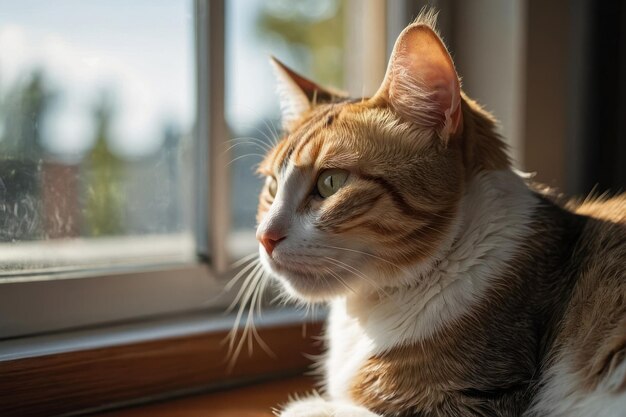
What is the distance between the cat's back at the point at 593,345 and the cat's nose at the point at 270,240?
0.45 m

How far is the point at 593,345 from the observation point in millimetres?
919

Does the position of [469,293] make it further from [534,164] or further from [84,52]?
[84,52]

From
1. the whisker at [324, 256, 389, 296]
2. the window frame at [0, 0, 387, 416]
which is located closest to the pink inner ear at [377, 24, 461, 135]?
the whisker at [324, 256, 389, 296]

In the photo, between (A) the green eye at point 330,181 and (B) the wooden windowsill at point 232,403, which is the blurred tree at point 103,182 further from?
(A) the green eye at point 330,181

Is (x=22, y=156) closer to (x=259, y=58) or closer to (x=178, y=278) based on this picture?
(x=178, y=278)

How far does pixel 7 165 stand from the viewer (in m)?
1.15

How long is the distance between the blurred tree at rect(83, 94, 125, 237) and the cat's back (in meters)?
0.88

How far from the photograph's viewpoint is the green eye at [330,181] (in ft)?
3.34

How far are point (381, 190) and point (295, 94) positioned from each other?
391 mm

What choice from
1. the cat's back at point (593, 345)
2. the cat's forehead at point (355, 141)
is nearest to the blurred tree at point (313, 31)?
the cat's forehead at point (355, 141)

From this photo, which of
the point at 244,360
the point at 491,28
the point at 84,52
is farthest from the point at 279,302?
the point at 491,28

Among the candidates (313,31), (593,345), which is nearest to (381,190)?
(593,345)

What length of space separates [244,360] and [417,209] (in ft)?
1.74

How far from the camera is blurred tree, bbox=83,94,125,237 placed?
1.28m
